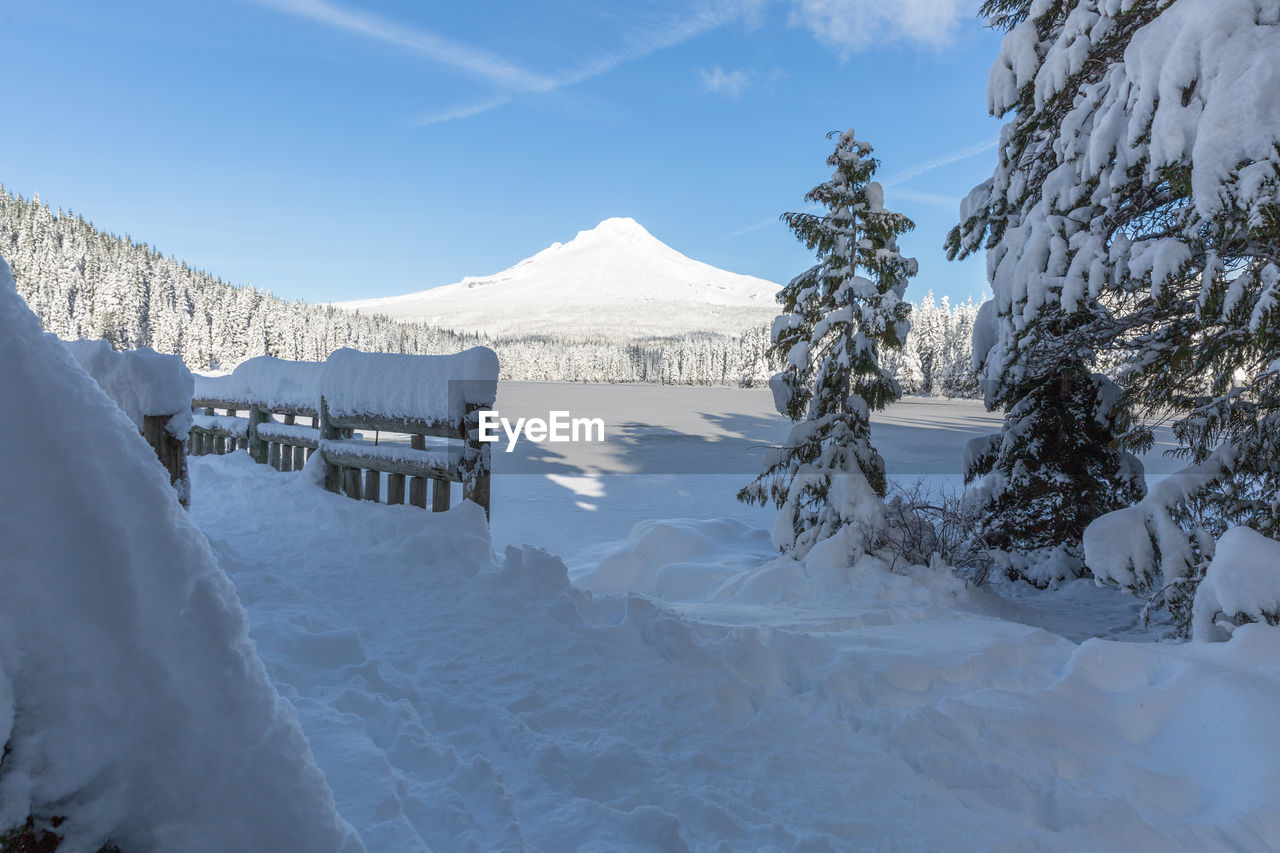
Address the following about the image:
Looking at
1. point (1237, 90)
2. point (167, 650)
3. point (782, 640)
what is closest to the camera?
point (167, 650)

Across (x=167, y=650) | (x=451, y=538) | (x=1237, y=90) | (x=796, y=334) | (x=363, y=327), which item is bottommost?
(x=451, y=538)

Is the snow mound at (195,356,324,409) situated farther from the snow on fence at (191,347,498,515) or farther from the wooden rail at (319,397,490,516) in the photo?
the wooden rail at (319,397,490,516)

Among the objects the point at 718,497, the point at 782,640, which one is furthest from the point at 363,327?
the point at 782,640

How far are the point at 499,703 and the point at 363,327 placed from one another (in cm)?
13067

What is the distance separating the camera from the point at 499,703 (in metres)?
3.06

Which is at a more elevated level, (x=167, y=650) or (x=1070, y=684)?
(x=167, y=650)

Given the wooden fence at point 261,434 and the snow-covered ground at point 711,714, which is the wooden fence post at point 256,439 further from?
the snow-covered ground at point 711,714

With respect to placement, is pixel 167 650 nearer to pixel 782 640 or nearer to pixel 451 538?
pixel 782 640

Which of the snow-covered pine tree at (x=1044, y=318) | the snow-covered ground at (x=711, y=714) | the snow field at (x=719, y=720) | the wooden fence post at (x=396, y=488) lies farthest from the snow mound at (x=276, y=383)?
the snow-covered pine tree at (x=1044, y=318)

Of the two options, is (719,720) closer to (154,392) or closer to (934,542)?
(154,392)

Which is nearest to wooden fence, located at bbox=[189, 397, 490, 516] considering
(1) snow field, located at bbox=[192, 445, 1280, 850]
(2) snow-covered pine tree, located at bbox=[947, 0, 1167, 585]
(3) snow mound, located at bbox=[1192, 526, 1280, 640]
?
(1) snow field, located at bbox=[192, 445, 1280, 850]

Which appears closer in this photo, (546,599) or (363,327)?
(546,599)

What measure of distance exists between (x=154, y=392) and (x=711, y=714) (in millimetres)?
4130

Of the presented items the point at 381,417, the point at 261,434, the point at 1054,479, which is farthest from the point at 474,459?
the point at 1054,479
